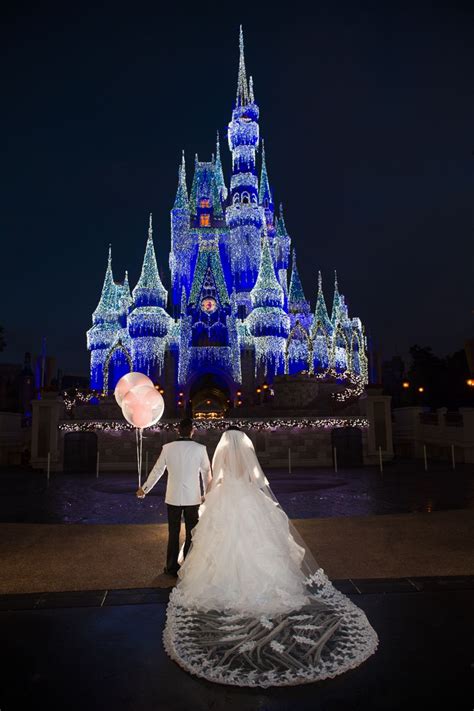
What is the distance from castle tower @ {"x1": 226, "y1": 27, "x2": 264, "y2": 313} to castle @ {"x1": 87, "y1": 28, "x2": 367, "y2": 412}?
93 millimetres

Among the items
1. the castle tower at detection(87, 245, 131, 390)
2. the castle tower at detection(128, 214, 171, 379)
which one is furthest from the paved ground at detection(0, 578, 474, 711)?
the castle tower at detection(87, 245, 131, 390)

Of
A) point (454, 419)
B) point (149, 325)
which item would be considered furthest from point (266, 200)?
point (454, 419)

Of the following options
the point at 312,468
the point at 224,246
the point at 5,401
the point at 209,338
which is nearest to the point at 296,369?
the point at 209,338

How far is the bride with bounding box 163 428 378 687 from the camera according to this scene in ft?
10.9

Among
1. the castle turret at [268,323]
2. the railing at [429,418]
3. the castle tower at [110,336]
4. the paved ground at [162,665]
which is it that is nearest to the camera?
the paved ground at [162,665]

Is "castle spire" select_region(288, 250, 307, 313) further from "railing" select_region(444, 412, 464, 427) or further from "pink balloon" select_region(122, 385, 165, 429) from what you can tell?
"pink balloon" select_region(122, 385, 165, 429)

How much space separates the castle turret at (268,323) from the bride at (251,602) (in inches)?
1411

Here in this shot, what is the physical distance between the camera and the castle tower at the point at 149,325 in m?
41.5

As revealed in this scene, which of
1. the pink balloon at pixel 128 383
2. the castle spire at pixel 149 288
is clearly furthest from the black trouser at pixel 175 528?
the castle spire at pixel 149 288

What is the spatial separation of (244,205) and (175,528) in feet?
146

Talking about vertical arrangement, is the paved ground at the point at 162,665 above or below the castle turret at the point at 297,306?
below

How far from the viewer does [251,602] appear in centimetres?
423

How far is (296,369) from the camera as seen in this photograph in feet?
140

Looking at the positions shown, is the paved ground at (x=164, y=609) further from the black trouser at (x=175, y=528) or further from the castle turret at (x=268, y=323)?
the castle turret at (x=268, y=323)
